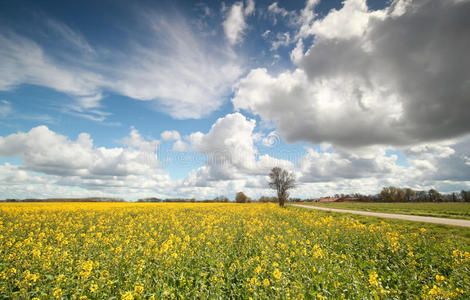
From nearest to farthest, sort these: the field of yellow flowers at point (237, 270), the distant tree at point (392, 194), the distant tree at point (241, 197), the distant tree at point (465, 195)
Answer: the field of yellow flowers at point (237, 270) → the distant tree at point (241, 197) → the distant tree at point (465, 195) → the distant tree at point (392, 194)

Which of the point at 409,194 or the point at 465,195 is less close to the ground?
the point at 465,195

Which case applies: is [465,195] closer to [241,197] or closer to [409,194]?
[409,194]

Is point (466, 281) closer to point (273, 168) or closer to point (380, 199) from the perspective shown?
point (273, 168)

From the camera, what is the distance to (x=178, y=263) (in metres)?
7.16

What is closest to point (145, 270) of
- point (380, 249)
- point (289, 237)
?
point (289, 237)

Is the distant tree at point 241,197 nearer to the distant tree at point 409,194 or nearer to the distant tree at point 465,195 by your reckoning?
the distant tree at point 409,194

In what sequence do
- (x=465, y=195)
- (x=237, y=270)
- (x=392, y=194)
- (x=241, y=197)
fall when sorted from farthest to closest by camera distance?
(x=392, y=194) < (x=465, y=195) < (x=241, y=197) < (x=237, y=270)

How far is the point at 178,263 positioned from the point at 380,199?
508 ft

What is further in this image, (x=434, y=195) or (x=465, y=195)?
(x=434, y=195)

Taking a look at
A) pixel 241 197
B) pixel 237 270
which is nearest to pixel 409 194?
pixel 241 197

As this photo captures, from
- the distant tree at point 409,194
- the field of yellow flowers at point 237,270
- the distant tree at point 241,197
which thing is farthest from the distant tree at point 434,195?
the field of yellow flowers at point 237,270

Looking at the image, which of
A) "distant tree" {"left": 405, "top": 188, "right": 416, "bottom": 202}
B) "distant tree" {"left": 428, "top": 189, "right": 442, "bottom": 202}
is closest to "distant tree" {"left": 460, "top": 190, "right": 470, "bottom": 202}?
"distant tree" {"left": 428, "top": 189, "right": 442, "bottom": 202}

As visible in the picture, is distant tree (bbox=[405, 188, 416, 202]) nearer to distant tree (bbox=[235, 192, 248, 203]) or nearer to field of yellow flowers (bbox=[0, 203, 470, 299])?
distant tree (bbox=[235, 192, 248, 203])

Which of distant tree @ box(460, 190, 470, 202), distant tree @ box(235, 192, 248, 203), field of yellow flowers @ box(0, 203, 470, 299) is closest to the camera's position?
field of yellow flowers @ box(0, 203, 470, 299)
